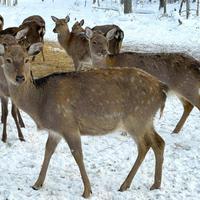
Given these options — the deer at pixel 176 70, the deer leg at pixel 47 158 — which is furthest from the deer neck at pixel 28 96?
the deer at pixel 176 70

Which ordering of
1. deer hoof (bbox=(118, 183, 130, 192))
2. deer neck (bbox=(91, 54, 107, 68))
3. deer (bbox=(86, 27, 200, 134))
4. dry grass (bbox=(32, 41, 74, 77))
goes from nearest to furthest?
deer hoof (bbox=(118, 183, 130, 192)), deer (bbox=(86, 27, 200, 134)), deer neck (bbox=(91, 54, 107, 68)), dry grass (bbox=(32, 41, 74, 77))

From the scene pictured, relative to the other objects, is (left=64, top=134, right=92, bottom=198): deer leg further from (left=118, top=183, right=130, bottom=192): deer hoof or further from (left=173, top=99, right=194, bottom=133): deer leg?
(left=173, top=99, right=194, bottom=133): deer leg

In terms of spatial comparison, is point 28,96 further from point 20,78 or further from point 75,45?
point 75,45

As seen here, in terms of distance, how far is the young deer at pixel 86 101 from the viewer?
619 cm

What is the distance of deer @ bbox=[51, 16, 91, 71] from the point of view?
13.9 m

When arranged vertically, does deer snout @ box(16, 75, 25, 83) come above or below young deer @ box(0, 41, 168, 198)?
above

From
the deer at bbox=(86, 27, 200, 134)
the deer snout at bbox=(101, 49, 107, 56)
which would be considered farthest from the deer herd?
the deer snout at bbox=(101, 49, 107, 56)

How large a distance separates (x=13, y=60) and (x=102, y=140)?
106 inches

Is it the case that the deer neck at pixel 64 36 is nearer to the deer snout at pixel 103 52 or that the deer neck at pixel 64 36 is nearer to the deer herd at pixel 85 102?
the deer snout at pixel 103 52

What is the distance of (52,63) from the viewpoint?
15.3 metres

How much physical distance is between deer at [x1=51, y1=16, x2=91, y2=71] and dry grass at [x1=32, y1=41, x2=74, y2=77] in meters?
0.55

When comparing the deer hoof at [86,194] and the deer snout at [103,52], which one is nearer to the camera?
the deer hoof at [86,194]

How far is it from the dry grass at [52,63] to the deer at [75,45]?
555 mm

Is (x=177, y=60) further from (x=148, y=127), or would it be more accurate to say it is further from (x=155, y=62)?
(x=148, y=127)
